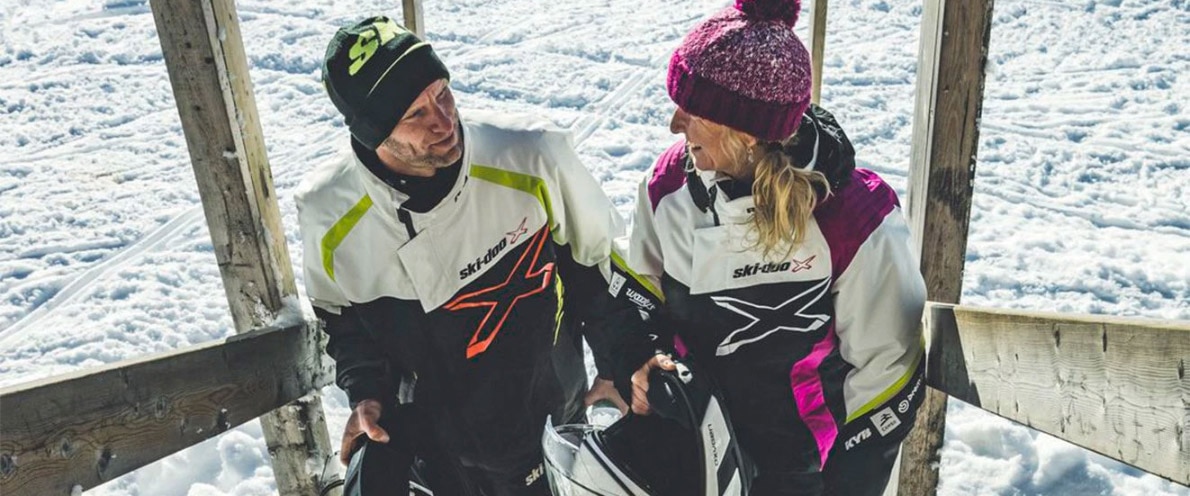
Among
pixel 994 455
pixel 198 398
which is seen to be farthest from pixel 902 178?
pixel 198 398

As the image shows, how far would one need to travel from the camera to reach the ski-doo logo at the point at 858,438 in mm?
1872

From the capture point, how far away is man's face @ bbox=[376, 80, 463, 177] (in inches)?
76.7

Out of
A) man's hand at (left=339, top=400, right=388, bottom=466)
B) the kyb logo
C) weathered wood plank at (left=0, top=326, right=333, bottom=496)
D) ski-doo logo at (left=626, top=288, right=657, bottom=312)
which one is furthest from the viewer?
man's hand at (left=339, top=400, right=388, bottom=466)

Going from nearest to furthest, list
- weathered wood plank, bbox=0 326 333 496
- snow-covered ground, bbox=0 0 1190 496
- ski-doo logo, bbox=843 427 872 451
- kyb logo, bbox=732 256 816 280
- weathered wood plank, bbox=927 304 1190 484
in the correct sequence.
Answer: weathered wood plank, bbox=927 304 1190 484, weathered wood plank, bbox=0 326 333 496, kyb logo, bbox=732 256 816 280, ski-doo logo, bbox=843 427 872 451, snow-covered ground, bbox=0 0 1190 496

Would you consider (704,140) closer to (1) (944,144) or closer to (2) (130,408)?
(1) (944,144)

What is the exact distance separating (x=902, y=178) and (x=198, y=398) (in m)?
4.86

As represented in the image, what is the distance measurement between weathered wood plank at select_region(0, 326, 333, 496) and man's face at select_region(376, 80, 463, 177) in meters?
0.61

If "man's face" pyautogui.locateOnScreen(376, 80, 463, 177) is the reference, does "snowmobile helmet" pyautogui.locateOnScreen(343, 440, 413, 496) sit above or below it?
below

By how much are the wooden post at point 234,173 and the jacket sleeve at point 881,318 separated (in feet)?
4.93

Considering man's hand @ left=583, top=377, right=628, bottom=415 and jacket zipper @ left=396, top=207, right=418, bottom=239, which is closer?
jacket zipper @ left=396, top=207, right=418, bottom=239

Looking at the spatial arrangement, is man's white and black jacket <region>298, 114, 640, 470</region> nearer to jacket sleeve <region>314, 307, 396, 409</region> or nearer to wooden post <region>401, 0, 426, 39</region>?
jacket sleeve <region>314, 307, 396, 409</region>

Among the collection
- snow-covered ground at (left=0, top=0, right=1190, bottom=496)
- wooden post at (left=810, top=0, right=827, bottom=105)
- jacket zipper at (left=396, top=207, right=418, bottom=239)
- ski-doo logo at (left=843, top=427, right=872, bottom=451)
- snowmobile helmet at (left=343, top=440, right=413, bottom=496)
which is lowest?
snow-covered ground at (left=0, top=0, right=1190, bottom=496)

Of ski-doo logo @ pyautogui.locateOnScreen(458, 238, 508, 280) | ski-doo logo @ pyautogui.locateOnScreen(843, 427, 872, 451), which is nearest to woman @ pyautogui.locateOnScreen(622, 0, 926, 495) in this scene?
ski-doo logo @ pyautogui.locateOnScreen(843, 427, 872, 451)

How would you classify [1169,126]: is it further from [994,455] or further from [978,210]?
[994,455]
